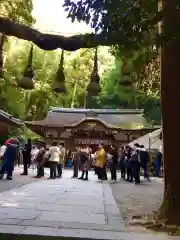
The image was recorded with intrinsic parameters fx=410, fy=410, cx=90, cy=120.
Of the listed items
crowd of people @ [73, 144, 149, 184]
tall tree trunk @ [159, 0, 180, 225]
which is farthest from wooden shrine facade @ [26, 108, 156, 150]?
tall tree trunk @ [159, 0, 180, 225]

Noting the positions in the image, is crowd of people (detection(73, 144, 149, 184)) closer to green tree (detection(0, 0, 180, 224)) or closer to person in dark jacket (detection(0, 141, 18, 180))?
person in dark jacket (detection(0, 141, 18, 180))

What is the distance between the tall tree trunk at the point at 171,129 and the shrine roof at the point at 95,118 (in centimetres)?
2830

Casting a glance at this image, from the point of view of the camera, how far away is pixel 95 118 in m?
36.7

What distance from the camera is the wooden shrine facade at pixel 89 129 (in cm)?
3650

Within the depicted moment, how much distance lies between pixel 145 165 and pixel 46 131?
19202 mm

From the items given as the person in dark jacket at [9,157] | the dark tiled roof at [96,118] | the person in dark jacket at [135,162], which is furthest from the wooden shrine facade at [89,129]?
the person in dark jacket at [9,157]

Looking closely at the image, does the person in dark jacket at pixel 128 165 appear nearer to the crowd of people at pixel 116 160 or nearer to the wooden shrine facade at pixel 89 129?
the crowd of people at pixel 116 160

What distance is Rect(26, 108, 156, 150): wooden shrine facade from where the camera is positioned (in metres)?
36.5

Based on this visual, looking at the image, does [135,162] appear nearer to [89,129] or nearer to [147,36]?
[147,36]

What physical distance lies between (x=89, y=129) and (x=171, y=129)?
96.5 feet

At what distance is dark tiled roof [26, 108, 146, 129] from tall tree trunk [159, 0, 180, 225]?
28.3 meters

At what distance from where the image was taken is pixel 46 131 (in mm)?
38031

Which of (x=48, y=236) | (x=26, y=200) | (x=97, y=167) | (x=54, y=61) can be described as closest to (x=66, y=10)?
(x=48, y=236)

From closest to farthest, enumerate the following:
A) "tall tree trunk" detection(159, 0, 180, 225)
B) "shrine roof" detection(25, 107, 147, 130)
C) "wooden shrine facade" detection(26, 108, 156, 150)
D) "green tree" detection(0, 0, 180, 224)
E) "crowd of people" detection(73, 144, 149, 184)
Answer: "green tree" detection(0, 0, 180, 224)
"tall tree trunk" detection(159, 0, 180, 225)
"crowd of people" detection(73, 144, 149, 184)
"wooden shrine facade" detection(26, 108, 156, 150)
"shrine roof" detection(25, 107, 147, 130)
